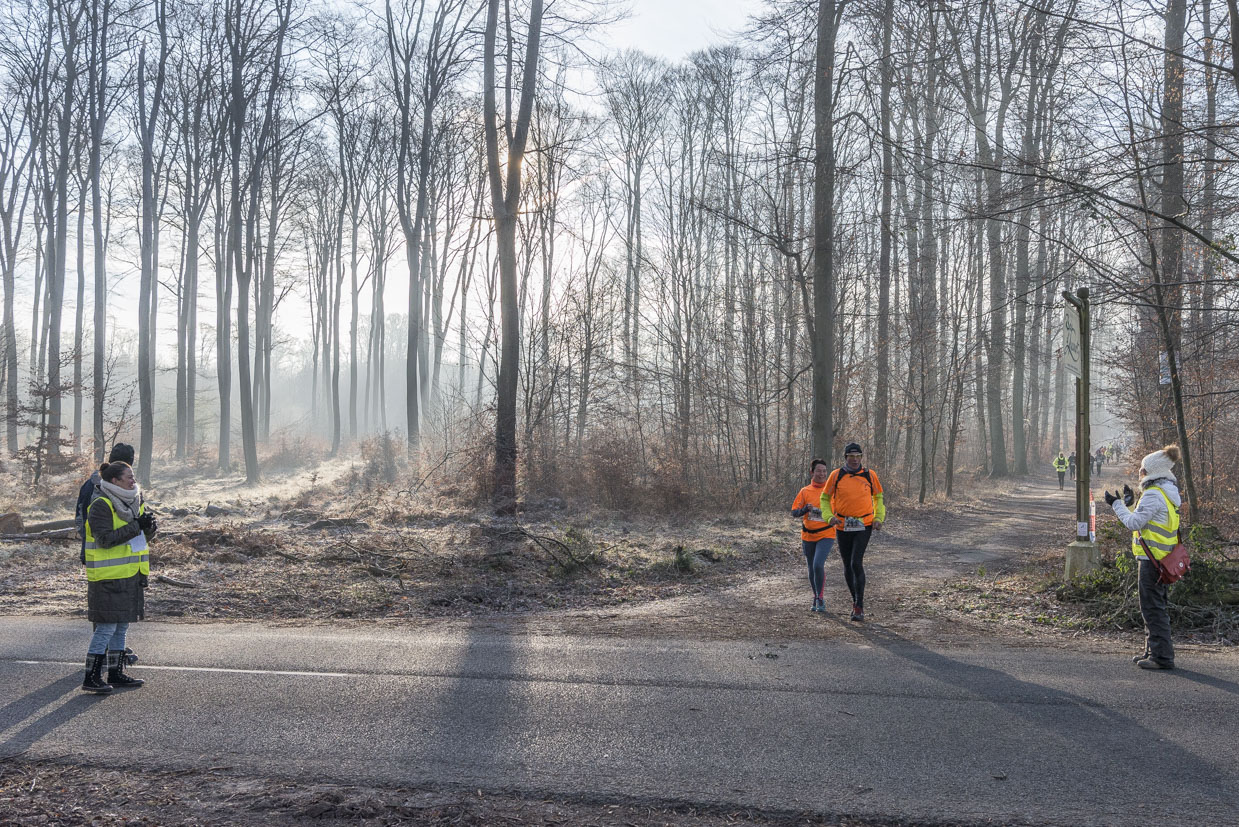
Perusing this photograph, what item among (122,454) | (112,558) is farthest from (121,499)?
(122,454)

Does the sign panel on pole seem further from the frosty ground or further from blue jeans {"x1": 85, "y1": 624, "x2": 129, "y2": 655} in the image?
blue jeans {"x1": 85, "y1": 624, "x2": 129, "y2": 655}

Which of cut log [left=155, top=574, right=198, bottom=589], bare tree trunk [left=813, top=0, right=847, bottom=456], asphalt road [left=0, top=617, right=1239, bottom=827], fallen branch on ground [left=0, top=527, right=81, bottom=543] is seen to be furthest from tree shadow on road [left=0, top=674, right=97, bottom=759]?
bare tree trunk [left=813, top=0, right=847, bottom=456]

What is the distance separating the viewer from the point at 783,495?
20.8m

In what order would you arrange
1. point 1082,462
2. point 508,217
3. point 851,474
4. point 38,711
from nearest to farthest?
1. point 38,711
2. point 851,474
3. point 1082,462
4. point 508,217

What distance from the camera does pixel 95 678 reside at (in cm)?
639

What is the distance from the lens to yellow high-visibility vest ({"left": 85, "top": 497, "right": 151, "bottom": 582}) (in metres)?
6.67

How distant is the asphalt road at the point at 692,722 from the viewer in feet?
14.9

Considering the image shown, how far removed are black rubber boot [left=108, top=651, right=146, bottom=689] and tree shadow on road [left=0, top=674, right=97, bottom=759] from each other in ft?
0.71

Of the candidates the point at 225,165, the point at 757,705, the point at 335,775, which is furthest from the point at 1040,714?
the point at 225,165

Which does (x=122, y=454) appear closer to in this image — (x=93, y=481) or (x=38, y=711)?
(x=93, y=481)

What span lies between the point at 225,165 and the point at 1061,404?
59246 millimetres

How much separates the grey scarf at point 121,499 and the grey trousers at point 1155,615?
8.60m

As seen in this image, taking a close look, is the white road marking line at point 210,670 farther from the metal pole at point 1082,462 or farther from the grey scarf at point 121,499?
the metal pole at point 1082,462

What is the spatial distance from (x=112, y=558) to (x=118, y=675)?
3.10ft
